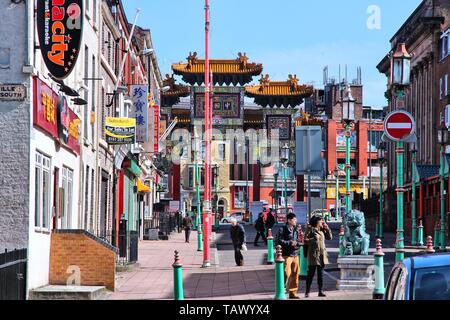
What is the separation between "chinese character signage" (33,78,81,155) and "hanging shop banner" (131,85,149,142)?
734 inches

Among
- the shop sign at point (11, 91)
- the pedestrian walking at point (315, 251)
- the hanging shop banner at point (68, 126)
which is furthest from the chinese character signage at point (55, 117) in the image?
the pedestrian walking at point (315, 251)

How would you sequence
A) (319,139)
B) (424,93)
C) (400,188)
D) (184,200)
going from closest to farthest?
(400,188)
(319,139)
(424,93)
(184,200)

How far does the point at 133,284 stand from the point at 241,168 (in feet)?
360

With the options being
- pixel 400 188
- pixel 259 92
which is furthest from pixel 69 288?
pixel 259 92

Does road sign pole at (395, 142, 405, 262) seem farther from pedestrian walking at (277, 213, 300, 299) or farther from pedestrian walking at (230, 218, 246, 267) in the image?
pedestrian walking at (230, 218, 246, 267)

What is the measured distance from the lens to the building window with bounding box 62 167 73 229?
2716cm

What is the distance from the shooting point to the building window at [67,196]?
2716 centimetres

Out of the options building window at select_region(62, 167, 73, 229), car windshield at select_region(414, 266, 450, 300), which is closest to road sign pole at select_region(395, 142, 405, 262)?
building window at select_region(62, 167, 73, 229)

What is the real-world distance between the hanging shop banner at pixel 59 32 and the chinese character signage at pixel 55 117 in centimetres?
56

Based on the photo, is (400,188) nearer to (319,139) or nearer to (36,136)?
(319,139)

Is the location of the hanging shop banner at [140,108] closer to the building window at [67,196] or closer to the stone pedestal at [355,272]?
the building window at [67,196]

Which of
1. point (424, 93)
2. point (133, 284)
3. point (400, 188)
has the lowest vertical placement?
point (133, 284)

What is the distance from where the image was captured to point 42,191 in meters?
23.1

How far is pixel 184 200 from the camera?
130m
